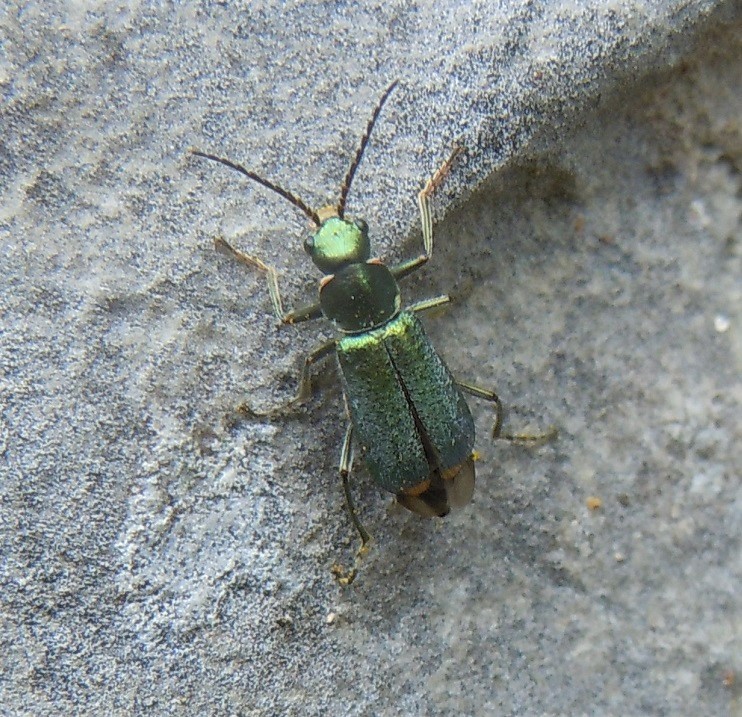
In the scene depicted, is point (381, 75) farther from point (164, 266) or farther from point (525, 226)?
point (164, 266)

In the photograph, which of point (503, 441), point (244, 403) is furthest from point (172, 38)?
point (503, 441)

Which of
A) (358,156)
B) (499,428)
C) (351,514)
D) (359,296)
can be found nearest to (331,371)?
(359,296)

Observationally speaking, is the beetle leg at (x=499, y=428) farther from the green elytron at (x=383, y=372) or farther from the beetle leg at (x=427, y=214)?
the beetle leg at (x=427, y=214)

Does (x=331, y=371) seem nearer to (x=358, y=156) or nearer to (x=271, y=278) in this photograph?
(x=271, y=278)

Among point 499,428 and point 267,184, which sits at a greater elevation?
point 267,184

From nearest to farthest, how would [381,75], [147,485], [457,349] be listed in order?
1. [147,485]
2. [381,75]
3. [457,349]

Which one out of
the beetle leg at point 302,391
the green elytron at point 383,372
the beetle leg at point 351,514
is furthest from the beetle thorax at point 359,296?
the beetle leg at point 351,514

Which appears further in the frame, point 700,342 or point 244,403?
point 700,342
